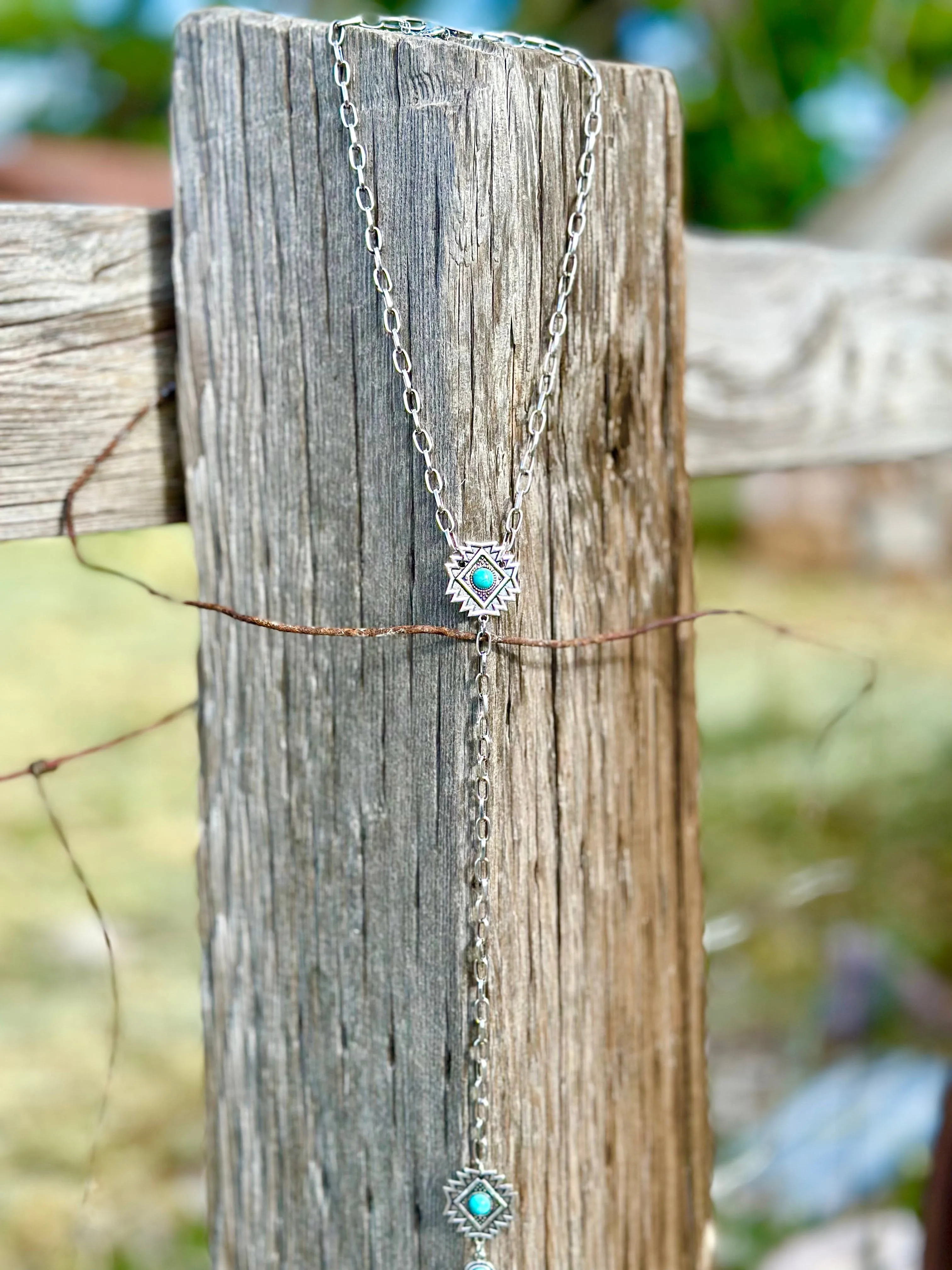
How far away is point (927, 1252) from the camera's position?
1539 millimetres

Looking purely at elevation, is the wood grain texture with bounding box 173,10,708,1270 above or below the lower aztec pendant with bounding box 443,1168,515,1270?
above

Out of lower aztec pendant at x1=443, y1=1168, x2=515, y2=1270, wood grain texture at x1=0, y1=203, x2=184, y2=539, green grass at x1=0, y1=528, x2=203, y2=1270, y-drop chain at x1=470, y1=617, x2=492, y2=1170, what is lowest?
green grass at x1=0, y1=528, x2=203, y2=1270

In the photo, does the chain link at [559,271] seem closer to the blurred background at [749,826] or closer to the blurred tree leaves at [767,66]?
the blurred background at [749,826]

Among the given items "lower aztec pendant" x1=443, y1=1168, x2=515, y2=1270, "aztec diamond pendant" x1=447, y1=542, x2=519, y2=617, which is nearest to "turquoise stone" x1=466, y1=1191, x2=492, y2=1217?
"lower aztec pendant" x1=443, y1=1168, x2=515, y2=1270

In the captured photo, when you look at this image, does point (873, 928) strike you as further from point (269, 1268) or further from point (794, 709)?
point (269, 1268)

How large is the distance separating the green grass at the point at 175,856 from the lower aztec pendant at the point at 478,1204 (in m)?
0.66

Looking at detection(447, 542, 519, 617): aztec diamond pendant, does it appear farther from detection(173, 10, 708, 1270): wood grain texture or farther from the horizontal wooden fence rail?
the horizontal wooden fence rail

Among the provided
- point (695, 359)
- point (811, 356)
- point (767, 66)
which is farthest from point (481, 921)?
point (767, 66)

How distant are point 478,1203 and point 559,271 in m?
0.90

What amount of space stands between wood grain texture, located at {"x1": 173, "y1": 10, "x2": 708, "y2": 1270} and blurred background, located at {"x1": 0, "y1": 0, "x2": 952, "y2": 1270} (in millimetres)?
605

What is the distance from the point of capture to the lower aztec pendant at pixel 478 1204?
1071 mm

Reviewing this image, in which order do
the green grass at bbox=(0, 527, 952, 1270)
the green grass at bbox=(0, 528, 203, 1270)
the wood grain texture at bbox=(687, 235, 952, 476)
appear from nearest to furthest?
the wood grain texture at bbox=(687, 235, 952, 476) → the green grass at bbox=(0, 528, 203, 1270) → the green grass at bbox=(0, 527, 952, 1270)

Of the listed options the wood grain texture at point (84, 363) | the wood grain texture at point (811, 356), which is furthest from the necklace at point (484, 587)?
the wood grain texture at point (811, 356)

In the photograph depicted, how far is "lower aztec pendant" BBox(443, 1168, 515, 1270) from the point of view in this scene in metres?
1.07
